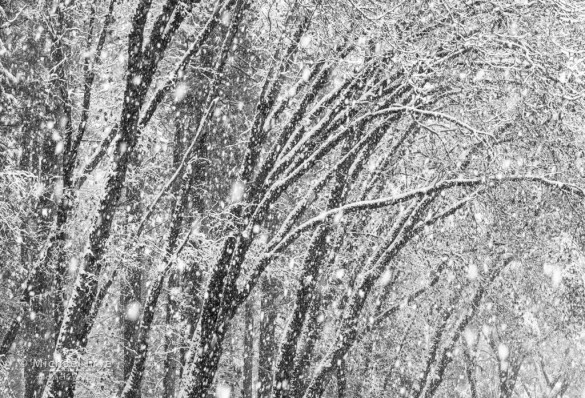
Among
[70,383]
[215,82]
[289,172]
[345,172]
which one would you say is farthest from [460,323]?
[70,383]

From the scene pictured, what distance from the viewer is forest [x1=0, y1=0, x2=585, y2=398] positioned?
8070mm

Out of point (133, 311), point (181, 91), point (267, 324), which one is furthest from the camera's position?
point (267, 324)

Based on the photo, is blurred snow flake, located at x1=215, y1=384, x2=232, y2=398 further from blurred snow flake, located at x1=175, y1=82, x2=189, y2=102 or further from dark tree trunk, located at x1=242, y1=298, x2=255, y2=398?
blurred snow flake, located at x1=175, y1=82, x2=189, y2=102

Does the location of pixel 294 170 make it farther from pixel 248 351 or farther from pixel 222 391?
pixel 222 391

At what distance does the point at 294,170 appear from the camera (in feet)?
30.6

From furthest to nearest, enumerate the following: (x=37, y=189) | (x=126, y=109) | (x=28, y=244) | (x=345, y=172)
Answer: (x=28, y=244)
(x=37, y=189)
(x=345, y=172)
(x=126, y=109)

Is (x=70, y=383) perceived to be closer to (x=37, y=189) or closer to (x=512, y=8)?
(x=37, y=189)

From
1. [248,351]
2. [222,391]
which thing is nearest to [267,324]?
[248,351]

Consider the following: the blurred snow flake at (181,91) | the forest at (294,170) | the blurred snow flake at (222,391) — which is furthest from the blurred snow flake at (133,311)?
the blurred snow flake at (181,91)

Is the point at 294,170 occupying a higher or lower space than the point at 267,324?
lower

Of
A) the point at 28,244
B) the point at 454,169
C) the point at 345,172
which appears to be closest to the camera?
the point at 454,169

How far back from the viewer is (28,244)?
1325cm

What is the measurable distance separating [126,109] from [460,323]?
33.1 feet

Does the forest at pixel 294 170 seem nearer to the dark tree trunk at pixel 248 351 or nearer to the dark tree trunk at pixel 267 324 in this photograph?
the dark tree trunk at pixel 267 324
